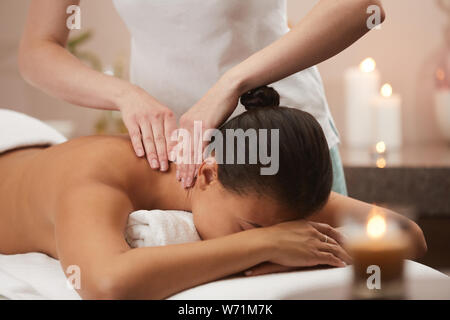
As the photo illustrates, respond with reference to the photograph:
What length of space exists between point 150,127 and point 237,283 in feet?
1.23

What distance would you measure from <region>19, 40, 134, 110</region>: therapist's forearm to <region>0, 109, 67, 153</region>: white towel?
0.14m

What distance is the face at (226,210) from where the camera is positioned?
985mm

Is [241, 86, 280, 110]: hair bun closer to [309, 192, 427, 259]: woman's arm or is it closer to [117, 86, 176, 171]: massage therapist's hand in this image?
[117, 86, 176, 171]: massage therapist's hand

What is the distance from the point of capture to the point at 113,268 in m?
0.85

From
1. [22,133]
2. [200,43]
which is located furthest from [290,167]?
[22,133]

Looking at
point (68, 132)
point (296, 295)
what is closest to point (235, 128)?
point (296, 295)

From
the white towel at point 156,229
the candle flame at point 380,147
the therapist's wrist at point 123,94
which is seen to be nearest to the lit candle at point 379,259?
the white towel at point 156,229

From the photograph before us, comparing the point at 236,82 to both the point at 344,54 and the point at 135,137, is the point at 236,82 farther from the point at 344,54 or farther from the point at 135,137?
the point at 344,54

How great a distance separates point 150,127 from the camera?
1137 millimetres

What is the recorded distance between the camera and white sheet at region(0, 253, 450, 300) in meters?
0.85

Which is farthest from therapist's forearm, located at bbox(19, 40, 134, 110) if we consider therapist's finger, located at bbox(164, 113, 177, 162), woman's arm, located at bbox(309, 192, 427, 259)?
woman's arm, located at bbox(309, 192, 427, 259)

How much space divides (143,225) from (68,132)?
1762 mm
